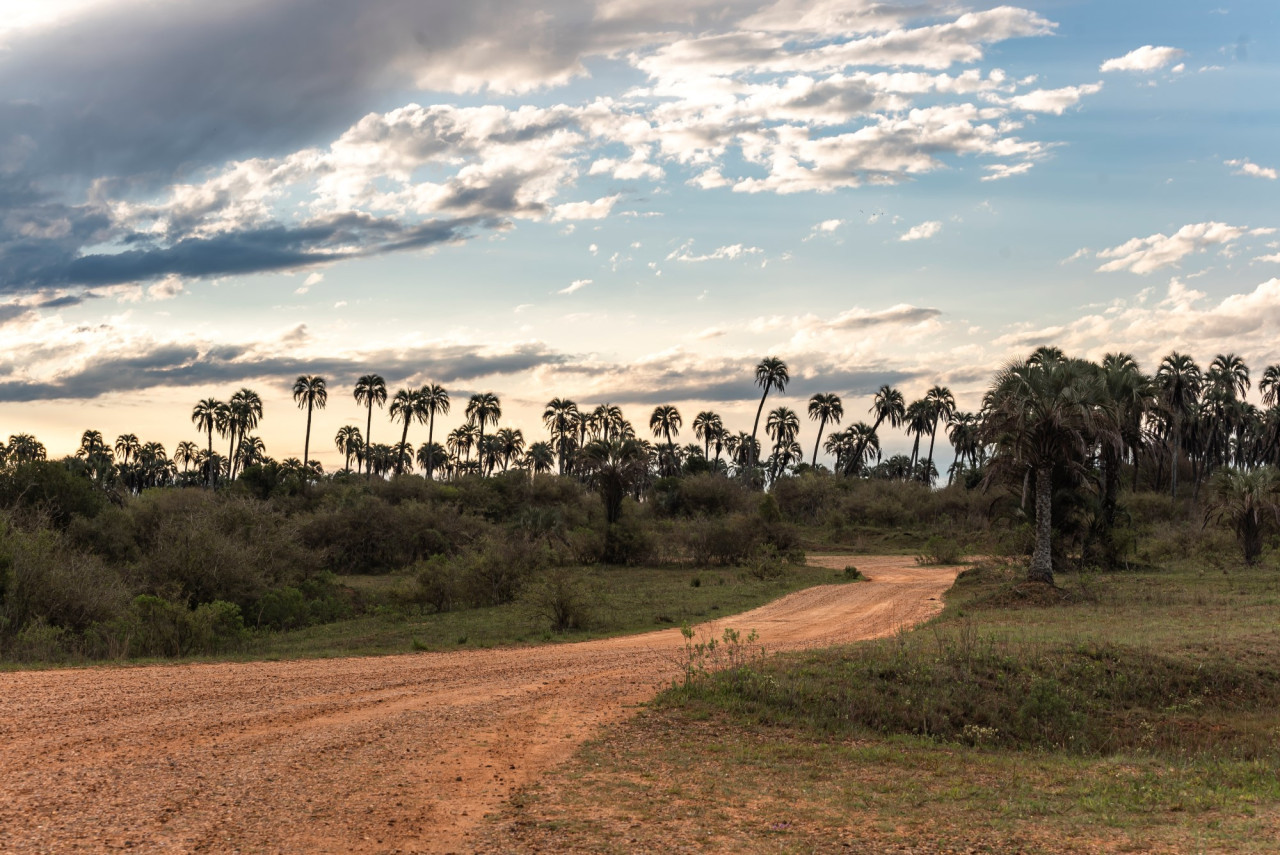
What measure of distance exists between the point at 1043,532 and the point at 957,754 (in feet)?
59.7

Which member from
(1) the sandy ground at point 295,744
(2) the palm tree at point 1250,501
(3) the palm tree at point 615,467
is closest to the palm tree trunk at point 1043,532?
(1) the sandy ground at point 295,744

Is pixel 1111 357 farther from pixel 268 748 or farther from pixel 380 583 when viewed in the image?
pixel 268 748

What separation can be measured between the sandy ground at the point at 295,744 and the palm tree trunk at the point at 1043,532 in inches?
499

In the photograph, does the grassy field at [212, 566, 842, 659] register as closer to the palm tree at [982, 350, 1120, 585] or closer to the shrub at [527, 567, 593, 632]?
the shrub at [527, 567, 593, 632]

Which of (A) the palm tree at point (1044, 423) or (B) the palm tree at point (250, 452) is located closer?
(A) the palm tree at point (1044, 423)

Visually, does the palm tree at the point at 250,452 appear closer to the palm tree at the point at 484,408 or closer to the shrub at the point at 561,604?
the palm tree at the point at 484,408

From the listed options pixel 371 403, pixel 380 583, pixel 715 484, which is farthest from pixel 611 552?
pixel 371 403

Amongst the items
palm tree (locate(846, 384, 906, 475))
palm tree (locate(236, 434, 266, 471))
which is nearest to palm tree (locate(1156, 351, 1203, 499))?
palm tree (locate(846, 384, 906, 475))

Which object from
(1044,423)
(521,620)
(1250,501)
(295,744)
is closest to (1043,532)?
(1044,423)

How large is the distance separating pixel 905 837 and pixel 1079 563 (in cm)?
3223

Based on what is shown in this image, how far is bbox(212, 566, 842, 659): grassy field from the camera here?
21.6 meters

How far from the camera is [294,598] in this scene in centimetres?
2797

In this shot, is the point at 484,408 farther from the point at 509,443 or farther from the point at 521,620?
the point at 521,620

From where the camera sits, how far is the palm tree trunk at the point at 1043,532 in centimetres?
2819
